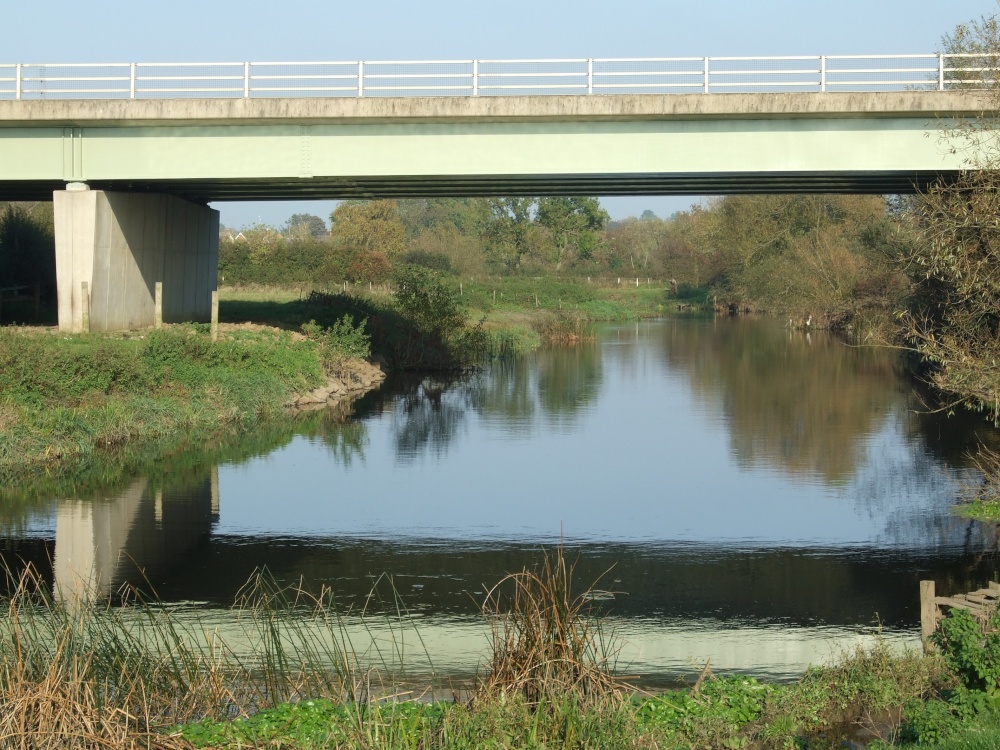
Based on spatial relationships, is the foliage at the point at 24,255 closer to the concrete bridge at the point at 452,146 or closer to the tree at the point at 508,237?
the concrete bridge at the point at 452,146

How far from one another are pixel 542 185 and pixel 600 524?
47.4 ft

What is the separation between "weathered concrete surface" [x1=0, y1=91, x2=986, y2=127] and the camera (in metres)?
25.7

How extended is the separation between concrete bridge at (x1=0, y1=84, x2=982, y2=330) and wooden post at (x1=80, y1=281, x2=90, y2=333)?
8 cm

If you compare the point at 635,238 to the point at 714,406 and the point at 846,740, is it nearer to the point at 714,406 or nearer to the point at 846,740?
the point at 714,406

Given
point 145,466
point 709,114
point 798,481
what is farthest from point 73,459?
point 709,114

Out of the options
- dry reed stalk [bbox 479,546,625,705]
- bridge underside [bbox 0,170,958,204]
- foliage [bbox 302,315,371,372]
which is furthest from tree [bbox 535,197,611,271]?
dry reed stalk [bbox 479,546,625,705]

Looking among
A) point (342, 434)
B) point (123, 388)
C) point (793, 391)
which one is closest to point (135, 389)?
point (123, 388)

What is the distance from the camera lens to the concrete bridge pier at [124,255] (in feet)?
96.9

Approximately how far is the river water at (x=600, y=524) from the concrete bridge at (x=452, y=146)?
598cm

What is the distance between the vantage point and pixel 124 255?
31.5m

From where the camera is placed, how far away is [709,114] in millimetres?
26375

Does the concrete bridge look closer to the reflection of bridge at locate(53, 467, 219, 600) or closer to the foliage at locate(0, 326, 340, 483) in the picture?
the foliage at locate(0, 326, 340, 483)

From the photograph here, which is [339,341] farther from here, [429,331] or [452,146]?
[452,146]

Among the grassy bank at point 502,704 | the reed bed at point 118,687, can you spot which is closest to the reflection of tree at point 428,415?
the reed bed at point 118,687
